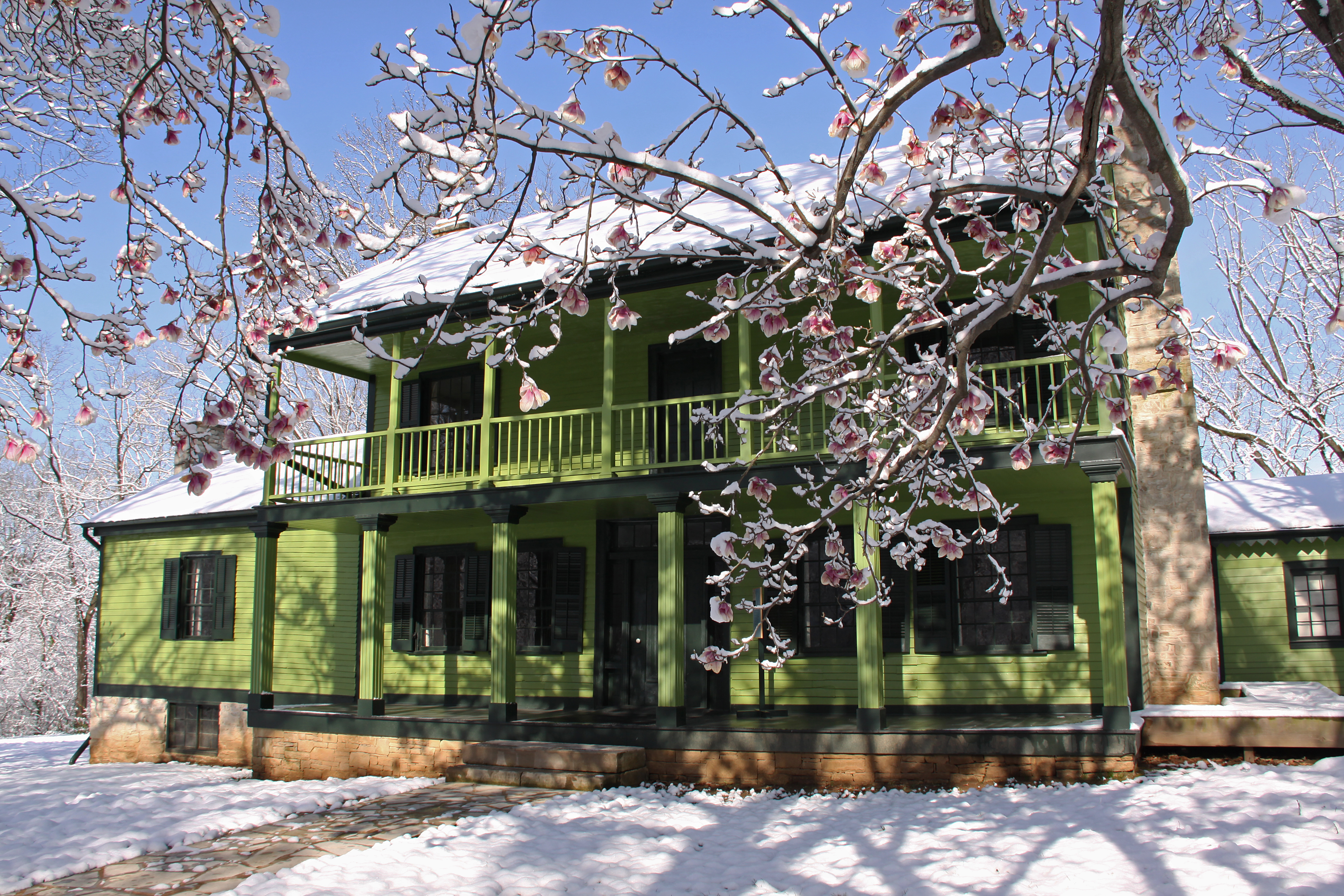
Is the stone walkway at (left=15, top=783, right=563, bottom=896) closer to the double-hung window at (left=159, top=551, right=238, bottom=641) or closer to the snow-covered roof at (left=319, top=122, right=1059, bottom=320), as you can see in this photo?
the snow-covered roof at (left=319, top=122, right=1059, bottom=320)

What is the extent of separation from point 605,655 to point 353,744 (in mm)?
3369

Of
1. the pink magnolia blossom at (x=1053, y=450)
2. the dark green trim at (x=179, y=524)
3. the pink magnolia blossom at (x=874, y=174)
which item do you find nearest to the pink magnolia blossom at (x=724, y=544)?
the pink magnolia blossom at (x=874, y=174)

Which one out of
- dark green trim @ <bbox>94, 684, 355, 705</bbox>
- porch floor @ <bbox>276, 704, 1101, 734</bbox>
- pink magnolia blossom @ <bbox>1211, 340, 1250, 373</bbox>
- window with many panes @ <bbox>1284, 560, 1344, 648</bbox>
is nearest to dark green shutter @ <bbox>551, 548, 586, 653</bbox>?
porch floor @ <bbox>276, 704, 1101, 734</bbox>

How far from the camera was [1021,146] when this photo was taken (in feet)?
16.8

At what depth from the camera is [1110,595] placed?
30.2 ft

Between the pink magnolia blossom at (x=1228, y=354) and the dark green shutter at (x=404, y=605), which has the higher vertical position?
the pink magnolia blossom at (x=1228, y=354)

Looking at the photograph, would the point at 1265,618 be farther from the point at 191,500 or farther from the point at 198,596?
the point at 191,500

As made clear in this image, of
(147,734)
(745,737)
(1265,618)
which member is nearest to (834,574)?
(745,737)

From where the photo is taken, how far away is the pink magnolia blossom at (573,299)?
4.40 m

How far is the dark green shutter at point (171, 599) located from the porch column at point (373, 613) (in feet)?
18.6

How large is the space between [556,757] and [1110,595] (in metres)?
5.78

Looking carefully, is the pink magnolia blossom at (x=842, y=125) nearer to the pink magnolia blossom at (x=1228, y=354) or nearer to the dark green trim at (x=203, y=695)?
the pink magnolia blossom at (x=1228, y=354)

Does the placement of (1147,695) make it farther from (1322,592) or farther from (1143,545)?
(1322,592)

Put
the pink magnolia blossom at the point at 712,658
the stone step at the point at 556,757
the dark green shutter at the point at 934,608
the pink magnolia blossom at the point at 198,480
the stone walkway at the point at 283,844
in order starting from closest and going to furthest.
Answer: the pink magnolia blossom at the point at 198,480 → the pink magnolia blossom at the point at 712,658 → the stone walkway at the point at 283,844 → the stone step at the point at 556,757 → the dark green shutter at the point at 934,608
